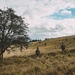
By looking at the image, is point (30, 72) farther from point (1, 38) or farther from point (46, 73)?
point (1, 38)

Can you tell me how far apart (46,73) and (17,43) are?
77.3 ft

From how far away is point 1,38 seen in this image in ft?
125

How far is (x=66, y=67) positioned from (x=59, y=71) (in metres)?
1.62

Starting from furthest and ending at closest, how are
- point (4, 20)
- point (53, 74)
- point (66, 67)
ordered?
point (4, 20) < point (66, 67) < point (53, 74)

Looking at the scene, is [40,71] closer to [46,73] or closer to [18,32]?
[46,73]

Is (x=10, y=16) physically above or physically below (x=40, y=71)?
above

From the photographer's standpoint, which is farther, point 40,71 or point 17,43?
point 17,43

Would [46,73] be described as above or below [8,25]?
below

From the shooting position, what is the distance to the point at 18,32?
127 feet

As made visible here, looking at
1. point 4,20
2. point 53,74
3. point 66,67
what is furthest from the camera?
point 4,20

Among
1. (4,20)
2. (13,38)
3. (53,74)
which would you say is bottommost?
(53,74)

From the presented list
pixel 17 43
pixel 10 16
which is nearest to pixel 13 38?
pixel 17 43

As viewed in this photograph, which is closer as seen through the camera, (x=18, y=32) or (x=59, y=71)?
(x=59, y=71)

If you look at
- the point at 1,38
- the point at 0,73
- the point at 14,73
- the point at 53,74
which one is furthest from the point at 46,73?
the point at 1,38
